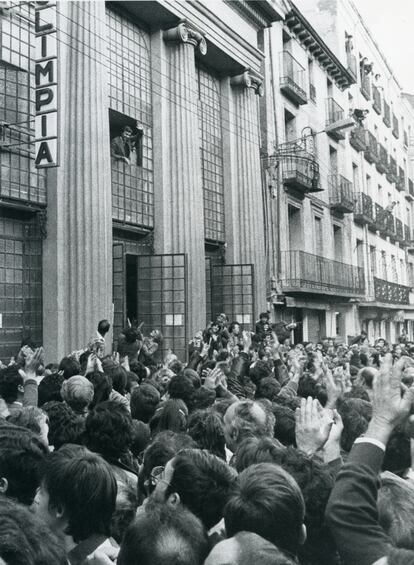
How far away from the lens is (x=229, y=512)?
2.37 meters

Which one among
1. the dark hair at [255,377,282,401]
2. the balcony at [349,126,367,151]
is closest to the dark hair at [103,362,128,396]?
the dark hair at [255,377,282,401]

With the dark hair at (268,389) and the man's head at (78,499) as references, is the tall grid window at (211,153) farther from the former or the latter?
the man's head at (78,499)

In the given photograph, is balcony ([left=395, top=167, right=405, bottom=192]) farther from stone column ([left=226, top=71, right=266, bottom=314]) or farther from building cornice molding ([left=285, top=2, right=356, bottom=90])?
stone column ([left=226, top=71, right=266, bottom=314])

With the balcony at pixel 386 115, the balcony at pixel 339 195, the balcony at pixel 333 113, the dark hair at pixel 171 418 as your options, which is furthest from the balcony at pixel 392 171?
the dark hair at pixel 171 418

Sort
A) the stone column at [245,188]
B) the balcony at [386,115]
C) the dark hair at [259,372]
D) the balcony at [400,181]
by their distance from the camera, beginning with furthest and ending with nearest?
the balcony at [400,181], the balcony at [386,115], the stone column at [245,188], the dark hair at [259,372]

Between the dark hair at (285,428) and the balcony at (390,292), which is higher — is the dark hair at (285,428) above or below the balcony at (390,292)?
below

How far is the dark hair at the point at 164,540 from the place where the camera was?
6.62 ft

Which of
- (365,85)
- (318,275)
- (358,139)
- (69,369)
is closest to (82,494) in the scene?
(69,369)

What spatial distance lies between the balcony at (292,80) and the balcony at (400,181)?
19.2 metres

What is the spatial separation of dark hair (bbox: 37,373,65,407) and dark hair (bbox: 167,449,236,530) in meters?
3.39

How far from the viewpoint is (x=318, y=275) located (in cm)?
2569

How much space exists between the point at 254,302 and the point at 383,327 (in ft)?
68.7

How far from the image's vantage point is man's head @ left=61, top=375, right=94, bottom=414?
5.23 meters

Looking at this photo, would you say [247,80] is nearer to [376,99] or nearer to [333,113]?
[333,113]
